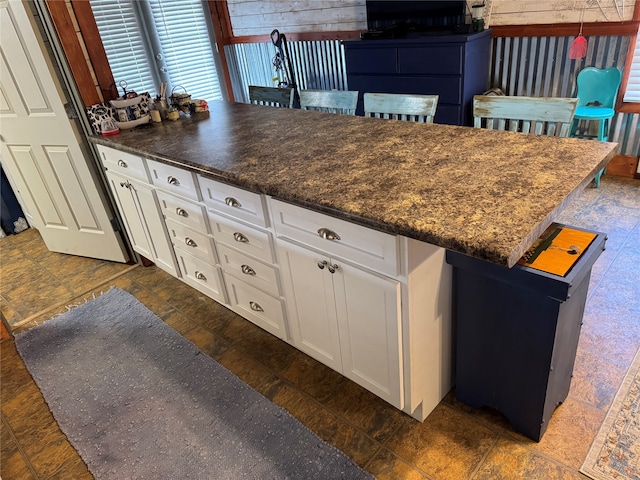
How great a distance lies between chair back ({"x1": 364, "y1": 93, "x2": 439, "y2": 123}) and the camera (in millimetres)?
2178

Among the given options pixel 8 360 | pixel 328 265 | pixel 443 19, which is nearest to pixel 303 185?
pixel 328 265

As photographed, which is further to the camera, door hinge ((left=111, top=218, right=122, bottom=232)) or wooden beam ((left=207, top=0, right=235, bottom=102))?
wooden beam ((left=207, top=0, right=235, bottom=102))

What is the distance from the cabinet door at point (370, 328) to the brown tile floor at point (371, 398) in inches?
7.2

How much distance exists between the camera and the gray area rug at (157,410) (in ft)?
5.24

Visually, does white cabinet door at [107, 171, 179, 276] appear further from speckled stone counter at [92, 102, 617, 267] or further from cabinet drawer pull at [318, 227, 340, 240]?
cabinet drawer pull at [318, 227, 340, 240]

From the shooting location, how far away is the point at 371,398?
1.81 meters

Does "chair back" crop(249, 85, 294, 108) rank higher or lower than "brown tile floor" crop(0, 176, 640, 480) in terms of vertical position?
higher

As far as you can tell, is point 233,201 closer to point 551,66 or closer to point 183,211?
point 183,211

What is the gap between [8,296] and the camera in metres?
2.84

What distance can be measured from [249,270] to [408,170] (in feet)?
2.81

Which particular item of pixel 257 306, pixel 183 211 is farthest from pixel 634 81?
pixel 183 211

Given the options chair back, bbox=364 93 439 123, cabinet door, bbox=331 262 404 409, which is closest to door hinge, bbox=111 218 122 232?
chair back, bbox=364 93 439 123

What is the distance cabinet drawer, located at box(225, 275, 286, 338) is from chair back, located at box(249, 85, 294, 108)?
1.30m

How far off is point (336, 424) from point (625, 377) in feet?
3.85
